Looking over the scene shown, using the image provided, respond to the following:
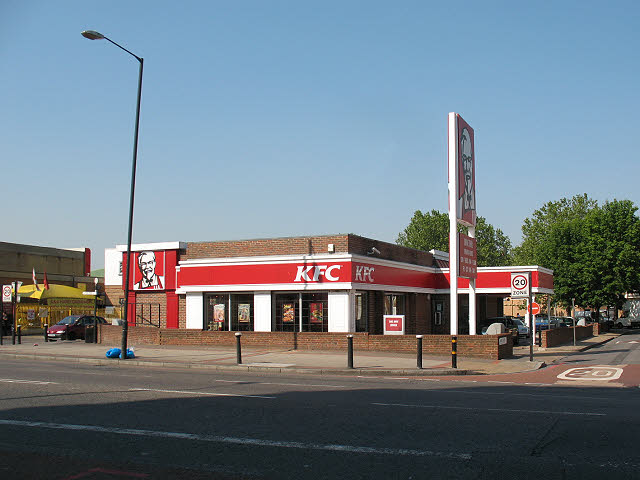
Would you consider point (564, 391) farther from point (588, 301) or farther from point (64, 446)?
point (588, 301)

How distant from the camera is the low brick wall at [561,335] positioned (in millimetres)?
31930

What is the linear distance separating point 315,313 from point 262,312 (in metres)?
2.77

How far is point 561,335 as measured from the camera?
36219mm

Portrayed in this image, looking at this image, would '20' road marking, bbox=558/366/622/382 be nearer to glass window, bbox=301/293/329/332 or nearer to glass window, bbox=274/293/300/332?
glass window, bbox=301/293/329/332

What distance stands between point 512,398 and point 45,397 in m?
9.48

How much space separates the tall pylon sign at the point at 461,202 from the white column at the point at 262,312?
9337mm

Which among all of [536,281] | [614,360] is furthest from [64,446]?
[536,281]

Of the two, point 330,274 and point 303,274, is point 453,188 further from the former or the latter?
point 303,274

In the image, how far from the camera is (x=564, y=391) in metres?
14.7

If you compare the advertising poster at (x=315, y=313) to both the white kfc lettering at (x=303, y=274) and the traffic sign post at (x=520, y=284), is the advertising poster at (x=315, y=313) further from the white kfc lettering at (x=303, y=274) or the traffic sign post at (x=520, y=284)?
the traffic sign post at (x=520, y=284)

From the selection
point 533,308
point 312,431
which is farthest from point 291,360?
point 312,431

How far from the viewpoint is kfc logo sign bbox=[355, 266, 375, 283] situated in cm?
2886

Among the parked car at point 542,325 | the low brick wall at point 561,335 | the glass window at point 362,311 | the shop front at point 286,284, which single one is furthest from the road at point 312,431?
the parked car at point 542,325

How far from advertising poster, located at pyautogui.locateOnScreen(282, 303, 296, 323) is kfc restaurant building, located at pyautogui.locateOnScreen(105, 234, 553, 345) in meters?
0.05
